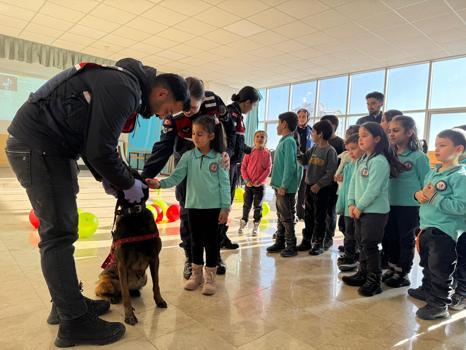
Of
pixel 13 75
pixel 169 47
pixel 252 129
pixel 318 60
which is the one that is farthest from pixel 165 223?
pixel 252 129

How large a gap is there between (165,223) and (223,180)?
2.09 meters

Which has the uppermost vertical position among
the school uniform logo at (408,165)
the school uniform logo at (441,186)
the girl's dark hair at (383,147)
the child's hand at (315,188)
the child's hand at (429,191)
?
the girl's dark hair at (383,147)

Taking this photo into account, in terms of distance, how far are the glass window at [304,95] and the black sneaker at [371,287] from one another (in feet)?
26.5

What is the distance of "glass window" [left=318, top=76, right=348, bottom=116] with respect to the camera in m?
9.08

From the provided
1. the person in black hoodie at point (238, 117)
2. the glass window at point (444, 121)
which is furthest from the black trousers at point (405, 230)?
the glass window at point (444, 121)

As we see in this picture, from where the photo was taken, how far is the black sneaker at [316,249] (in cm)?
317

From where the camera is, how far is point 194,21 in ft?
19.3

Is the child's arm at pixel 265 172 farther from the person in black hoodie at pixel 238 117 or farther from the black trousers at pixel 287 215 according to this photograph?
the person in black hoodie at pixel 238 117

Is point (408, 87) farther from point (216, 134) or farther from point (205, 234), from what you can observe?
point (205, 234)

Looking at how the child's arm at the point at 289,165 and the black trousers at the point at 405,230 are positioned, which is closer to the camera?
the black trousers at the point at 405,230

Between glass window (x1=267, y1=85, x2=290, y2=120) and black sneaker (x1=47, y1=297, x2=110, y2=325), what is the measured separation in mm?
9542

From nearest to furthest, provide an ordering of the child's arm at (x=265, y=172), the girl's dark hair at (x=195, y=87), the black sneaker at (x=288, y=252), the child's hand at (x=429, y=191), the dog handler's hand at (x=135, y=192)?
the dog handler's hand at (x=135, y=192), the child's hand at (x=429, y=191), the girl's dark hair at (x=195, y=87), the black sneaker at (x=288, y=252), the child's arm at (x=265, y=172)

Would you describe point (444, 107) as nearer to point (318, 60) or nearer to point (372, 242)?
point (318, 60)

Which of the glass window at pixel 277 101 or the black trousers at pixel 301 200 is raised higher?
the glass window at pixel 277 101
